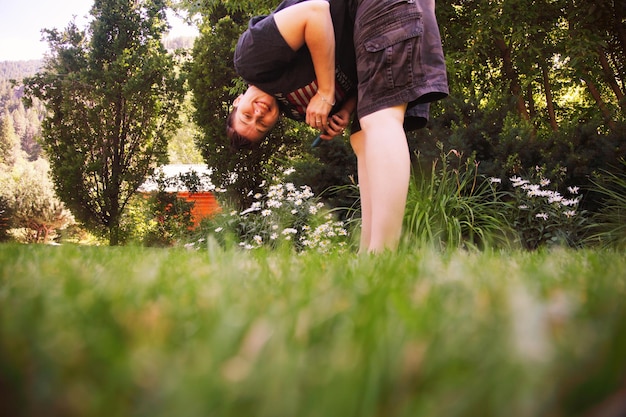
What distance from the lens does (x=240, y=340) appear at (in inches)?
16.1

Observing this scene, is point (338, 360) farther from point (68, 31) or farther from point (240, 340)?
point (68, 31)

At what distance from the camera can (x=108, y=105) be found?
8.66 metres

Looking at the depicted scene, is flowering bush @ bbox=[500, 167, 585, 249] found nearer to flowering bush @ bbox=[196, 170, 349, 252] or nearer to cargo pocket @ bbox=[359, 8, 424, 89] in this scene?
flowering bush @ bbox=[196, 170, 349, 252]

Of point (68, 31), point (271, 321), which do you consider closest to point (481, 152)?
point (271, 321)

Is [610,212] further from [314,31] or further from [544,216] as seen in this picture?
[314,31]

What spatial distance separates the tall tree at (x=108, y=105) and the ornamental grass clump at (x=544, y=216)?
6759 mm

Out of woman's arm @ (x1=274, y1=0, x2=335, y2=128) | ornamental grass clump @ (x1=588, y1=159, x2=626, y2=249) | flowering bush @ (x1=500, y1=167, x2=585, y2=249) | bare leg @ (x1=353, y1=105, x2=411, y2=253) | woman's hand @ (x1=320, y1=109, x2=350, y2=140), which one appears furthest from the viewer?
flowering bush @ (x1=500, y1=167, x2=585, y2=249)

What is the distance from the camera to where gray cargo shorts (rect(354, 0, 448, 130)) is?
2.08m

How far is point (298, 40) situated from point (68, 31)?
345 inches

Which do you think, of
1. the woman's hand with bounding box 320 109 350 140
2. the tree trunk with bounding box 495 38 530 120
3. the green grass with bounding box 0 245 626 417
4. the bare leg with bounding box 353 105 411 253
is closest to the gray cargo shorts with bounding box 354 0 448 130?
the bare leg with bounding box 353 105 411 253

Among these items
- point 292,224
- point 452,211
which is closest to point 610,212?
point 452,211

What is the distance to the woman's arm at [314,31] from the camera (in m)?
2.20

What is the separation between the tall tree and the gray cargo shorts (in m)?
7.30

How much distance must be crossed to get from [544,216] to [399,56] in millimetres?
2283
